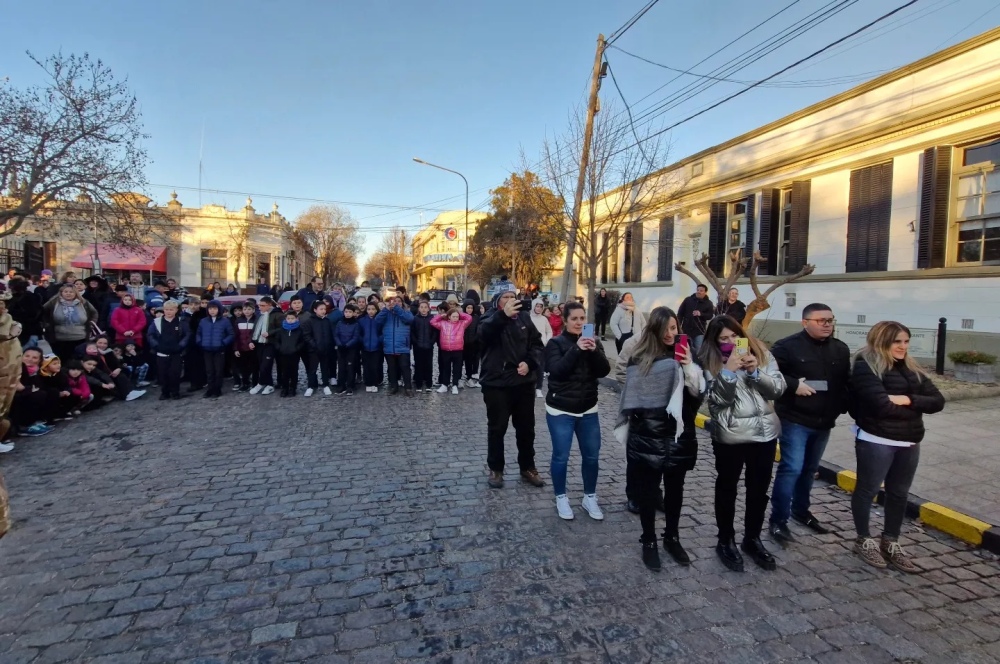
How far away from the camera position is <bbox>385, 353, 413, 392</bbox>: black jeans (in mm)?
9391

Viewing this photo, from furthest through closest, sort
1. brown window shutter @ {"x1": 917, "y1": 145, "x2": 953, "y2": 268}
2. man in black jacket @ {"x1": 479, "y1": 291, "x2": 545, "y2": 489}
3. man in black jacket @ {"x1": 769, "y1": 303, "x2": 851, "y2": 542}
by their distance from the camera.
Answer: brown window shutter @ {"x1": 917, "y1": 145, "x2": 953, "y2": 268}
man in black jacket @ {"x1": 479, "y1": 291, "x2": 545, "y2": 489}
man in black jacket @ {"x1": 769, "y1": 303, "x2": 851, "y2": 542}

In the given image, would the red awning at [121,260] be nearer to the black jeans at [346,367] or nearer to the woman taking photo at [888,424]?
the black jeans at [346,367]

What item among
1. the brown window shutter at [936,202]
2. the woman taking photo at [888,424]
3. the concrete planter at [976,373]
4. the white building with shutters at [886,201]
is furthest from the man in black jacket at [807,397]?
the brown window shutter at [936,202]

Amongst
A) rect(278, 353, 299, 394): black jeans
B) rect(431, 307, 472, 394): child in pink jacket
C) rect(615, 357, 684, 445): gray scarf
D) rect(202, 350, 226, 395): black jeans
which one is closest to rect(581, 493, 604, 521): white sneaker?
rect(615, 357, 684, 445): gray scarf

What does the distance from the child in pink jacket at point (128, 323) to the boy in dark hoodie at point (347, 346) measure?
3435 mm

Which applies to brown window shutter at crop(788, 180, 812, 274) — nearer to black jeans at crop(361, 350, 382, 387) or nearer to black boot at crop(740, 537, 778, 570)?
black jeans at crop(361, 350, 382, 387)

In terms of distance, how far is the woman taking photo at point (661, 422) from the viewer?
Result: 11.4ft

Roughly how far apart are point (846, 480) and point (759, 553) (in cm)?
218

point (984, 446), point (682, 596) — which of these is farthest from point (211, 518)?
point (984, 446)

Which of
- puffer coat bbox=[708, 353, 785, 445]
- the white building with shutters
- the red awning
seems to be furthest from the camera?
the red awning

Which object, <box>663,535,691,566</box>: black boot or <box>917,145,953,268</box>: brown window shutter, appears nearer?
<box>663,535,691,566</box>: black boot

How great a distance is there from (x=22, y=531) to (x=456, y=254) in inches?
2261

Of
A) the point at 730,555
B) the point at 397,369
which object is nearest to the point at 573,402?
the point at 730,555

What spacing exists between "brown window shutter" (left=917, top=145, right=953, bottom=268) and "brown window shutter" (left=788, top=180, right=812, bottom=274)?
3280mm
